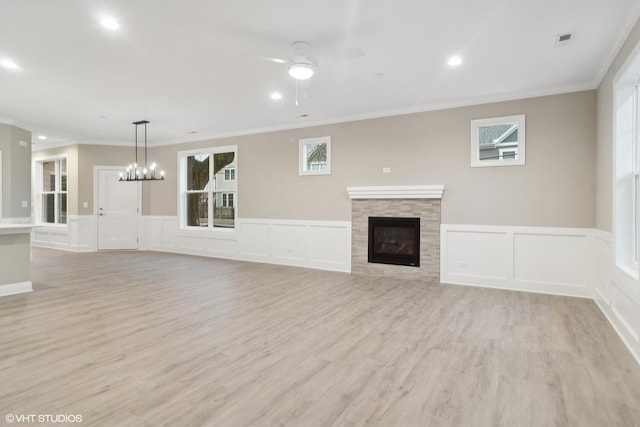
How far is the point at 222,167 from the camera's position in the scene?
27.1 feet

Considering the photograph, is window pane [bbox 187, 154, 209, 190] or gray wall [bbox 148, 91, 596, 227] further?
window pane [bbox 187, 154, 209, 190]

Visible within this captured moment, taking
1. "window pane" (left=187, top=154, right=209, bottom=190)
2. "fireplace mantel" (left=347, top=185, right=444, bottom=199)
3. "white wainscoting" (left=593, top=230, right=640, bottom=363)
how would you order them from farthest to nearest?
1. "window pane" (left=187, top=154, right=209, bottom=190)
2. "fireplace mantel" (left=347, top=185, right=444, bottom=199)
3. "white wainscoting" (left=593, top=230, right=640, bottom=363)

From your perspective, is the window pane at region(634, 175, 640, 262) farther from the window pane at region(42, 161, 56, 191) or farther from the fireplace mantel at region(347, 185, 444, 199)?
the window pane at region(42, 161, 56, 191)

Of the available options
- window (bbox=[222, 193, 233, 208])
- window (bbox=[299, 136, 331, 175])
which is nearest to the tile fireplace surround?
window (bbox=[299, 136, 331, 175])

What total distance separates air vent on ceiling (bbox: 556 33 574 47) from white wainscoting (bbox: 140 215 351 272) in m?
3.97

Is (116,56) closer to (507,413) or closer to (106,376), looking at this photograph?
(106,376)

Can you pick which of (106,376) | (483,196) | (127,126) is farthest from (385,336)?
(127,126)

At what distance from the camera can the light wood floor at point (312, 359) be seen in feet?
6.79

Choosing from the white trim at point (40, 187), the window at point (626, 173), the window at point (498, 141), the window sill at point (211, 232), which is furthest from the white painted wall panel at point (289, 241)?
the white trim at point (40, 187)

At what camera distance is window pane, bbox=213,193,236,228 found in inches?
321

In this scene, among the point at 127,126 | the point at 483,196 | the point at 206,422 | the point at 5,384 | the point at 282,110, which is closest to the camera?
the point at 206,422

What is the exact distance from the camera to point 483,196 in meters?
5.31

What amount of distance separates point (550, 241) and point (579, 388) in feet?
9.90

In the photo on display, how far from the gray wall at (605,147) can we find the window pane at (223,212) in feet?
21.7
